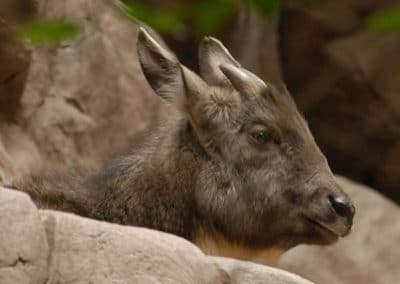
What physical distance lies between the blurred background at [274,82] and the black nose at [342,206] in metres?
1.08

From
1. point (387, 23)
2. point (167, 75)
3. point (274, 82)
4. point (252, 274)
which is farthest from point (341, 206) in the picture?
point (387, 23)

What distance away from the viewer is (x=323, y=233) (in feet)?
17.7

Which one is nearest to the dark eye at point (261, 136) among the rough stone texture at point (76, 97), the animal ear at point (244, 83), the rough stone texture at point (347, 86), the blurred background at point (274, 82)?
the animal ear at point (244, 83)

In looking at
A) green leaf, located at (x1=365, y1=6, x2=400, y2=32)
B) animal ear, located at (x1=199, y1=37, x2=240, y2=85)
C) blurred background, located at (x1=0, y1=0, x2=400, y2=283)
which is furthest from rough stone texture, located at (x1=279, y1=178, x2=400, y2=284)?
green leaf, located at (x1=365, y1=6, x2=400, y2=32)

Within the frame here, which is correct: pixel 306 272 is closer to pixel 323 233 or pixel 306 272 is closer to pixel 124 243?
pixel 323 233

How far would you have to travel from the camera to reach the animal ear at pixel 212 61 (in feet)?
19.7

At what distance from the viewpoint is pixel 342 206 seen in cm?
526

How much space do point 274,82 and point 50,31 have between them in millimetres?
7597

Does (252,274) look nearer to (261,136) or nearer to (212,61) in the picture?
(261,136)

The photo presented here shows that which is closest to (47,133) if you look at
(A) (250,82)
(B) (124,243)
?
(A) (250,82)

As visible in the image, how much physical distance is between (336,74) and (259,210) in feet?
15.7

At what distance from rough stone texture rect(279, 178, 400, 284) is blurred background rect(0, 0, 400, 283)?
0.04 feet

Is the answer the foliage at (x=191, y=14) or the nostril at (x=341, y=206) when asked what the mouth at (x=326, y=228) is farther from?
the foliage at (x=191, y=14)

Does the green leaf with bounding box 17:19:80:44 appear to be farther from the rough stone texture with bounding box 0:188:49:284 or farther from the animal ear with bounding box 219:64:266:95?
the animal ear with bounding box 219:64:266:95
